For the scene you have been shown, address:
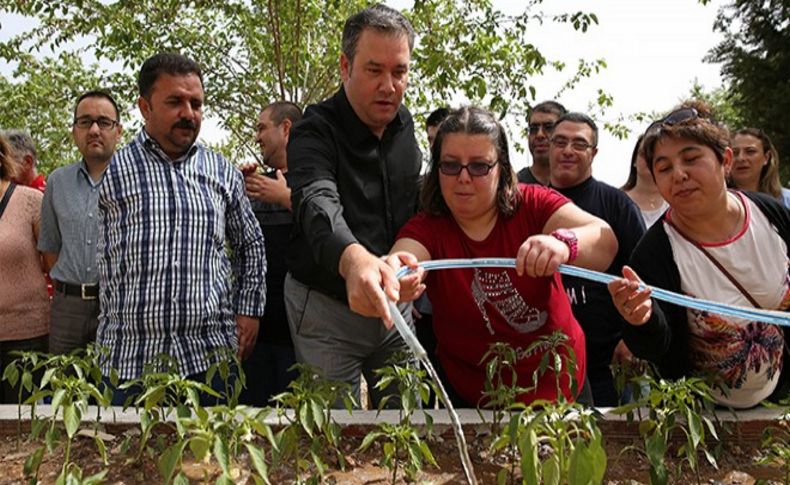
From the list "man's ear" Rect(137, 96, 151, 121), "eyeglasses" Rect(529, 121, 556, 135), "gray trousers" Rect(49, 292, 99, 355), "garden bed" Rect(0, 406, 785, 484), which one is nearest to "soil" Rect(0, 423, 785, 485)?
"garden bed" Rect(0, 406, 785, 484)

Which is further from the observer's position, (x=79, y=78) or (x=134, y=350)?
(x=79, y=78)

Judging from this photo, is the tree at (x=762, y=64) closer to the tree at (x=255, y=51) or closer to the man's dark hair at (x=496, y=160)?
the tree at (x=255, y=51)

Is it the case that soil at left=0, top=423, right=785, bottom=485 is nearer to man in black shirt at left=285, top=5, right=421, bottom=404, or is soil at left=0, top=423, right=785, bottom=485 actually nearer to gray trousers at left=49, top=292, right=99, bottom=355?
man in black shirt at left=285, top=5, right=421, bottom=404

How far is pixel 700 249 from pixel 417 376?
1.07m

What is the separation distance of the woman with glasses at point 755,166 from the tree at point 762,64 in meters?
10.5

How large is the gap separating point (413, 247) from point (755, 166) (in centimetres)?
319

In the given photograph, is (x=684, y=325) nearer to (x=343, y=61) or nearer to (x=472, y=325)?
(x=472, y=325)

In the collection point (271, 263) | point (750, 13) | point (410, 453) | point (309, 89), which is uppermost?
point (750, 13)

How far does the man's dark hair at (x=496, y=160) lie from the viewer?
2.50 meters

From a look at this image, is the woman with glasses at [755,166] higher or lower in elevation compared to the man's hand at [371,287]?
higher

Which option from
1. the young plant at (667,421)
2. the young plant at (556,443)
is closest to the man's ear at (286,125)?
the young plant at (556,443)

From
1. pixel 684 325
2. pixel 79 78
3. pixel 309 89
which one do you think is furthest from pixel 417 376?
pixel 79 78

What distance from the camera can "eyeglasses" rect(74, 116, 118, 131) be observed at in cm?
384

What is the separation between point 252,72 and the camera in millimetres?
8578
